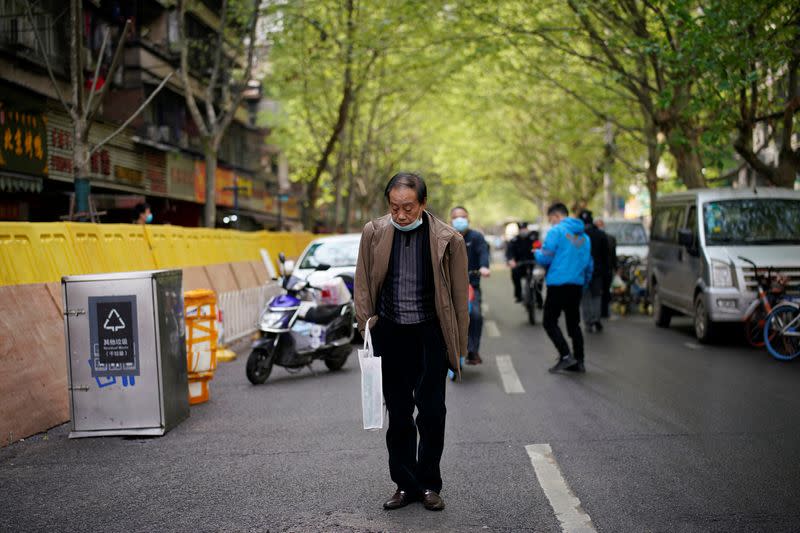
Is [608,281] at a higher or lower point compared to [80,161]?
lower

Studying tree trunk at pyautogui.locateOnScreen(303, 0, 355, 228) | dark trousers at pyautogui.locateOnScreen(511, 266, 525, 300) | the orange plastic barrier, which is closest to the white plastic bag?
the orange plastic barrier

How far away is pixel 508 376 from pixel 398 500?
5.40 meters

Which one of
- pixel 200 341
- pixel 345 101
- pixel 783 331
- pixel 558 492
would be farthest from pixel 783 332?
pixel 345 101

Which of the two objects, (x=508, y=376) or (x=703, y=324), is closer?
(x=508, y=376)

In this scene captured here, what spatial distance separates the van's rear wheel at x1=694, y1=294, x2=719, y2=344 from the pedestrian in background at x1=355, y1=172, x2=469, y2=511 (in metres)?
9.13

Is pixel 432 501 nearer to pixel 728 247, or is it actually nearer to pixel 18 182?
pixel 728 247

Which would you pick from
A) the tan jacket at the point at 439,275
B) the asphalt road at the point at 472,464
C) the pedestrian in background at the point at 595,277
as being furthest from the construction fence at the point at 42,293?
the pedestrian in background at the point at 595,277

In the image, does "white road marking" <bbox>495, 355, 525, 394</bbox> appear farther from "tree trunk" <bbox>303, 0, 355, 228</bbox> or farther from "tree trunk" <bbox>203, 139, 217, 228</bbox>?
"tree trunk" <bbox>303, 0, 355, 228</bbox>

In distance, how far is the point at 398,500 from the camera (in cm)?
529

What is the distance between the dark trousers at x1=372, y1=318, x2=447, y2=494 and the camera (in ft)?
→ 17.4

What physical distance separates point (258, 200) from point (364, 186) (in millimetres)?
5162

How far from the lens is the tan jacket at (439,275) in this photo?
203 inches

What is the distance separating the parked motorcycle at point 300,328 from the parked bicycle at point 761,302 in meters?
5.49

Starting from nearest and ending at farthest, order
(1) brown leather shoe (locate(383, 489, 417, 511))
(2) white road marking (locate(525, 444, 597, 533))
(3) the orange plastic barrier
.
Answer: (2) white road marking (locate(525, 444, 597, 533)) < (1) brown leather shoe (locate(383, 489, 417, 511)) < (3) the orange plastic barrier
